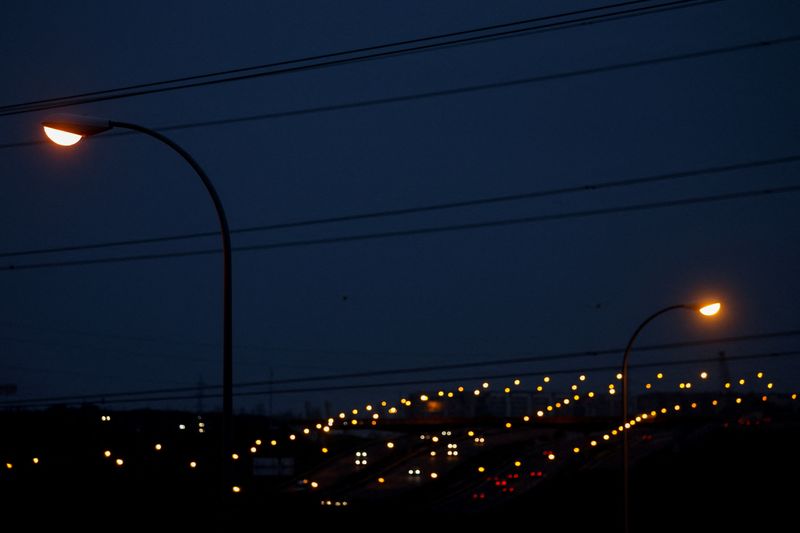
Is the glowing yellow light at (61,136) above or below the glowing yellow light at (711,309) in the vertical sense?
above

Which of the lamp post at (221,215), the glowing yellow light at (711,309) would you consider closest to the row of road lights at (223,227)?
the lamp post at (221,215)

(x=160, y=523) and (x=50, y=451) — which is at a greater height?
(x=50, y=451)

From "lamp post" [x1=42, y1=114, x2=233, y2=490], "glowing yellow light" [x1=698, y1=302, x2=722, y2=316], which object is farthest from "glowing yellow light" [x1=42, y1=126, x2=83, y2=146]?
"glowing yellow light" [x1=698, y1=302, x2=722, y2=316]

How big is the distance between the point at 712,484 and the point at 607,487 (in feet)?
23.8

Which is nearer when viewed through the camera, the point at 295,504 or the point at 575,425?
the point at 295,504

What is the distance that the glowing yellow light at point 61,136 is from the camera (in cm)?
1448

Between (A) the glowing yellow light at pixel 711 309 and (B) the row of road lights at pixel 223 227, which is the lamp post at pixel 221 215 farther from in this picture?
(A) the glowing yellow light at pixel 711 309

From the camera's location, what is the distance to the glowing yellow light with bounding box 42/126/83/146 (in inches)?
570

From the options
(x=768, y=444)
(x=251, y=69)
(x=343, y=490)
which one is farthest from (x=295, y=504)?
(x=251, y=69)

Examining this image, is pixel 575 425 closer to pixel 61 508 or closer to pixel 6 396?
pixel 61 508

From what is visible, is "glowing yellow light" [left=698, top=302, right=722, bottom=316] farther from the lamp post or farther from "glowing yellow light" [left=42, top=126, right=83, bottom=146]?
"glowing yellow light" [left=42, top=126, right=83, bottom=146]

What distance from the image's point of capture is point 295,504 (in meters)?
63.3

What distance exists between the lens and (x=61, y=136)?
47.8 feet

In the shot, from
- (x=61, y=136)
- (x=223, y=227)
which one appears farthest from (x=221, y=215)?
(x=61, y=136)
